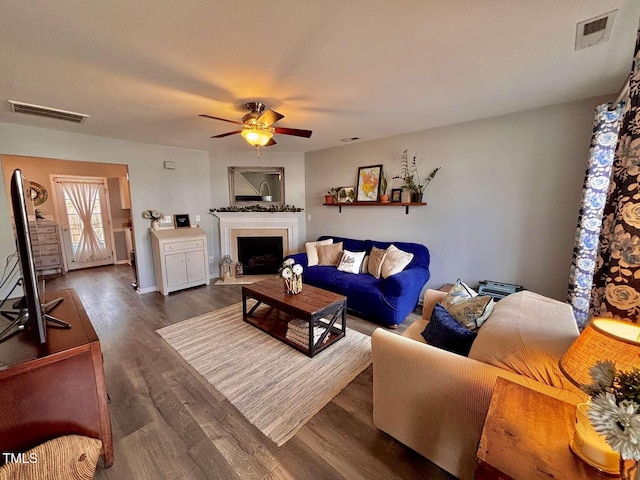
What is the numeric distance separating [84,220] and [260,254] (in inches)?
168

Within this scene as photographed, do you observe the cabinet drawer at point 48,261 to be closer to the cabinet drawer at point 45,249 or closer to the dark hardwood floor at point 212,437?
the cabinet drawer at point 45,249

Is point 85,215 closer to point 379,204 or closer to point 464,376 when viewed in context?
point 379,204

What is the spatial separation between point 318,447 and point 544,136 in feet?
11.8

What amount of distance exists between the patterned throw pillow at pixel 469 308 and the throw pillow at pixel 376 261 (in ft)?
5.21

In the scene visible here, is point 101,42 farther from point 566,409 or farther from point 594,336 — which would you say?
point 566,409

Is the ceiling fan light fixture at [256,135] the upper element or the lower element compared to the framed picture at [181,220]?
upper

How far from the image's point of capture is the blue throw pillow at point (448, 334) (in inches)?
59.9

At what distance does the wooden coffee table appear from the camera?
99.9 inches

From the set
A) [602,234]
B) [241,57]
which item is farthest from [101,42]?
[602,234]

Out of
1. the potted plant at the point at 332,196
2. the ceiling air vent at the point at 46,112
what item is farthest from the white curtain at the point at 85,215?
the potted plant at the point at 332,196

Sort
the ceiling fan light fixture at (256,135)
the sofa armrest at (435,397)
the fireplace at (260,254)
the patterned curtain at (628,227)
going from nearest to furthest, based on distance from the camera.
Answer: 1. the patterned curtain at (628,227)
2. the sofa armrest at (435,397)
3. the ceiling fan light fixture at (256,135)
4. the fireplace at (260,254)

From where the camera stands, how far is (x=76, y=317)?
160 centimetres

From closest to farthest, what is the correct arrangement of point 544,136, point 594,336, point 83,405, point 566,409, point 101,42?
point 594,336
point 566,409
point 83,405
point 101,42
point 544,136

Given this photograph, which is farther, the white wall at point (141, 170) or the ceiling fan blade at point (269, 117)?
the white wall at point (141, 170)
